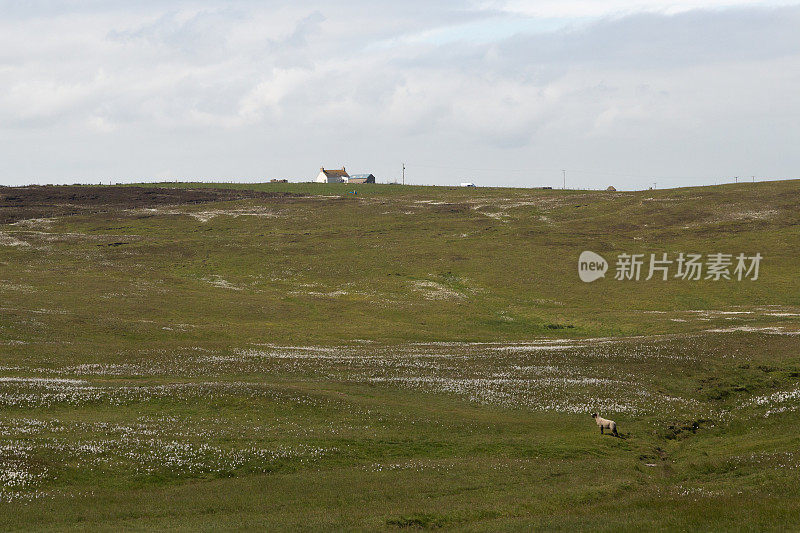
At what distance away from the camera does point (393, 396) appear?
4388 centimetres

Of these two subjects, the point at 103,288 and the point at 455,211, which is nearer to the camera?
the point at 103,288

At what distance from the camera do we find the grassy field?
26484 millimetres

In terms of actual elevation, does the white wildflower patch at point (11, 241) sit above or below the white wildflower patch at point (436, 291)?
above

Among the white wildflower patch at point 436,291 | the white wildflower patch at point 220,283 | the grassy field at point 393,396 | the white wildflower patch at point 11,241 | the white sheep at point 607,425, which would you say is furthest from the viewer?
the white wildflower patch at point 11,241

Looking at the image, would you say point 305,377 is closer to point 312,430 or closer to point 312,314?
point 312,430

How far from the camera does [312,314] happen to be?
278 feet

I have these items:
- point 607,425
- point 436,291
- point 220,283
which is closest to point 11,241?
point 220,283

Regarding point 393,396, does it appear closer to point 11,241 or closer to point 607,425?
point 607,425

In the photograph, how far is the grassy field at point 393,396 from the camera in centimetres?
2648

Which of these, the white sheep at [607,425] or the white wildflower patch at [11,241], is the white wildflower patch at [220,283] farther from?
the white sheep at [607,425]

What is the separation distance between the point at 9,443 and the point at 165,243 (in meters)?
108

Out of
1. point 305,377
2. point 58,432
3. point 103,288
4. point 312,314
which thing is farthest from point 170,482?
point 103,288

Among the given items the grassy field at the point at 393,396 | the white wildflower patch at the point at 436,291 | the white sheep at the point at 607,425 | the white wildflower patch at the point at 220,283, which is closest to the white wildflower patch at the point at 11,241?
the grassy field at the point at 393,396

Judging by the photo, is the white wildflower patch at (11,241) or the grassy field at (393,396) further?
the white wildflower patch at (11,241)
